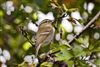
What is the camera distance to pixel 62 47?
1271 millimetres

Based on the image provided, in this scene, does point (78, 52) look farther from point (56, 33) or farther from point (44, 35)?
point (56, 33)

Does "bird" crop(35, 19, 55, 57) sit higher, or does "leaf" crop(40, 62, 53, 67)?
"bird" crop(35, 19, 55, 57)

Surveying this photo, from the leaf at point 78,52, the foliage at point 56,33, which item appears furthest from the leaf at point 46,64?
the leaf at point 78,52

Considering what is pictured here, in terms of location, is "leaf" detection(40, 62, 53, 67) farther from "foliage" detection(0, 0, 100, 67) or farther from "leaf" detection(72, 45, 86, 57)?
"leaf" detection(72, 45, 86, 57)

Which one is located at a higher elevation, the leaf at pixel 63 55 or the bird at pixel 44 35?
the bird at pixel 44 35

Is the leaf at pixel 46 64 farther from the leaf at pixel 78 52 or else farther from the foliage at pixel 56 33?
the leaf at pixel 78 52

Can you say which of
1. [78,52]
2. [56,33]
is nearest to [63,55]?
[78,52]

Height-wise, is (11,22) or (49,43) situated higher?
(11,22)

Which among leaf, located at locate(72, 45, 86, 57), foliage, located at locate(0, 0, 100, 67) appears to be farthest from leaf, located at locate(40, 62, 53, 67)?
leaf, located at locate(72, 45, 86, 57)

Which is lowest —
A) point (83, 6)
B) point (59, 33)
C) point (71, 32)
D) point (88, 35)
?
point (59, 33)

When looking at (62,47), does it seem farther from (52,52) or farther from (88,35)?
(88,35)

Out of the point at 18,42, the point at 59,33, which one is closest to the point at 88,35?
the point at 18,42

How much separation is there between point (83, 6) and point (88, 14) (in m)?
0.08

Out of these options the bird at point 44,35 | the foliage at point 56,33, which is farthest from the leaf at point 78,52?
the bird at point 44,35
